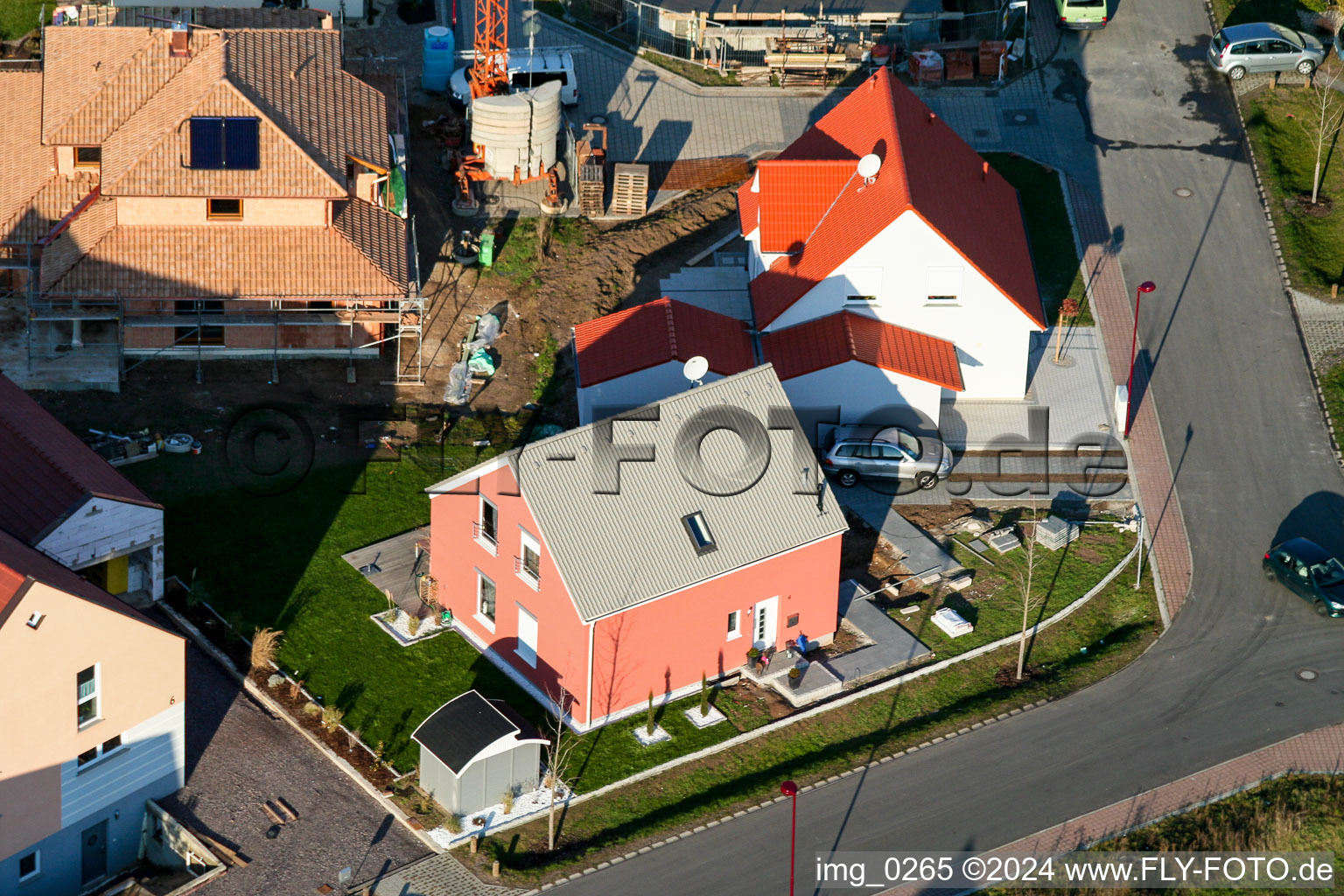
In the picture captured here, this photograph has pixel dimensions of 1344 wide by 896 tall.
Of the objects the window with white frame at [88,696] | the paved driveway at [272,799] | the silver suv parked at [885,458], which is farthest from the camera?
the silver suv parked at [885,458]

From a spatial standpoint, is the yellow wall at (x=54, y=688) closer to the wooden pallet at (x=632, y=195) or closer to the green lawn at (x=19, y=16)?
the wooden pallet at (x=632, y=195)

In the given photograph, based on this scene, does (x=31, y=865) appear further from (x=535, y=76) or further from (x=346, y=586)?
(x=535, y=76)

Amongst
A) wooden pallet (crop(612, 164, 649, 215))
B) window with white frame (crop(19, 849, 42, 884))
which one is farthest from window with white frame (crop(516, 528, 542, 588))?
wooden pallet (crop(612, 164, 649, 215))

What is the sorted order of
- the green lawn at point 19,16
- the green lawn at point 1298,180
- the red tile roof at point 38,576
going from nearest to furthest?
1. the red tile roof at point 38,576
2. the green lawn at point 1298,180
3. the green lawn at point 19,16

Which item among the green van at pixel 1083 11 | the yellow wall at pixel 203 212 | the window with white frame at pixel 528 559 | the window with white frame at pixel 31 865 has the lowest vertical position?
the window with white frame at pixel 31 865

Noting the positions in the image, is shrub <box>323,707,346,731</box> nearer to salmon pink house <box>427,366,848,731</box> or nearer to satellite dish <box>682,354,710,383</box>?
salmon pink house <box>427,366,848,731</box>

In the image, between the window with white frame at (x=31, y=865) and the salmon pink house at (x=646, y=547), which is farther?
the salmon pink house at (x=646, y=547)

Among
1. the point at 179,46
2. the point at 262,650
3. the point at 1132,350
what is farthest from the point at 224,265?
the point at 1132,350

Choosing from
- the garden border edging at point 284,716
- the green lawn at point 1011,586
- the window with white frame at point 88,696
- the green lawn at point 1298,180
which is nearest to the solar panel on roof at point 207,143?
the garden border edging at point 284,716

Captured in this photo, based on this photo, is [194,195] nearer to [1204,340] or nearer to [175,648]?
[175,648]
